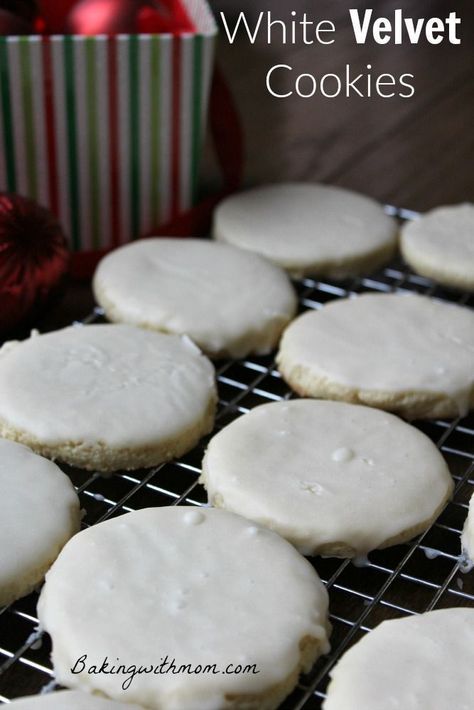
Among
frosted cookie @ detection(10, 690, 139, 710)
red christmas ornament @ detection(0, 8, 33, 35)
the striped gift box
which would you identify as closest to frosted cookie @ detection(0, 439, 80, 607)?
frosted cookie @ detection(10, 690, 139, 710)

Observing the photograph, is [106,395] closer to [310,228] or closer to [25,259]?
[25,259]

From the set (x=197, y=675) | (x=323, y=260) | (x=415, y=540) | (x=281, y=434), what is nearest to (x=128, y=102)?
(x=323, y=260)

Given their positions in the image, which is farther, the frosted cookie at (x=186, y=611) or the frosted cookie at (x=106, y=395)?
the frosted cookie at (x=106, y=395)

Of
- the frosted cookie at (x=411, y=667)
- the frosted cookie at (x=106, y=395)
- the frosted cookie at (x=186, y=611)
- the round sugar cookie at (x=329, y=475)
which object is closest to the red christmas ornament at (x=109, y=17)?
the frosted cookie at (x=106, y=395)

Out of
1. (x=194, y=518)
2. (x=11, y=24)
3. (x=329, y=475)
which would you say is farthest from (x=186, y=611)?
(x=11, y=24)

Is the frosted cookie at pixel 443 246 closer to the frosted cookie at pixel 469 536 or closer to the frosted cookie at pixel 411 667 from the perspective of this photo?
the frosted cookie at pixel 469 536

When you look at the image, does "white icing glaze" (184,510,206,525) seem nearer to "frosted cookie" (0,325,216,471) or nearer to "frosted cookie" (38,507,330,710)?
"frosted cookie" (38,507,330,710)
